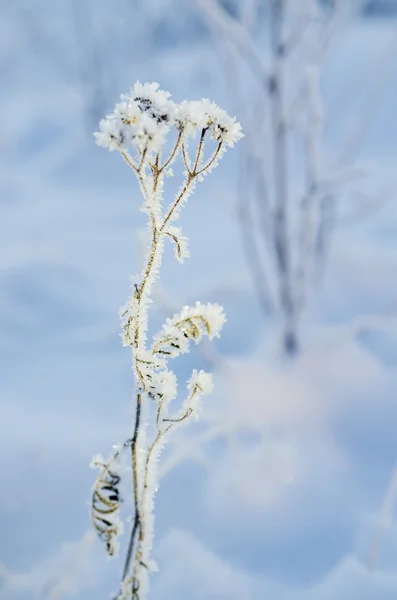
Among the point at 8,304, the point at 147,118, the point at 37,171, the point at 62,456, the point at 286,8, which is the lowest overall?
the point at 147,118

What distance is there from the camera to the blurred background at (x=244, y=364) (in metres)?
1.62

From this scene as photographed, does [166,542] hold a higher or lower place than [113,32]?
lower

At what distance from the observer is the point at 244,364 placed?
265 cm

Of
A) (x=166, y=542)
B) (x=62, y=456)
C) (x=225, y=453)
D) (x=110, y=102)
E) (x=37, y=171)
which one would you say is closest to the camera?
(x=166, y=542)

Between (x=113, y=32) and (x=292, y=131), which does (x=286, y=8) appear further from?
(x=113, y=32)

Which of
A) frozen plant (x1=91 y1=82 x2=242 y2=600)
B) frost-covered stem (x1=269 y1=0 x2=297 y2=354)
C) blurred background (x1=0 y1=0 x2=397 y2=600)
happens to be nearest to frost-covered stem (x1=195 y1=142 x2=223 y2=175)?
frozen plant (x1=91 y1=82 x2=242 y2=600)

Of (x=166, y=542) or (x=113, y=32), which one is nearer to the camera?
(x=166, y=542)

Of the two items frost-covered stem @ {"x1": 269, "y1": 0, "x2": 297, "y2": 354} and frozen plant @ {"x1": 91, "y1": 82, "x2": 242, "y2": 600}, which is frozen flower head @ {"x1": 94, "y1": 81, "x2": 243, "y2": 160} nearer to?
frozen plant @ {"x1": 91, "y1": 82, "x2": 242, "y2": 600}

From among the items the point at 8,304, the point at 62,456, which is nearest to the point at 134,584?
the point at 62,456

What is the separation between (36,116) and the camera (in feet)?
21.4

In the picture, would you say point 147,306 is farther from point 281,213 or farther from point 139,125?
point 281,213

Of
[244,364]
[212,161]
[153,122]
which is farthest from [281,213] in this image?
[153,122]

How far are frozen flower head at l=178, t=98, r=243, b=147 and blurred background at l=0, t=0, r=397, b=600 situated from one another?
0.55 metres

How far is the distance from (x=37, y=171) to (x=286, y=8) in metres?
3.07
